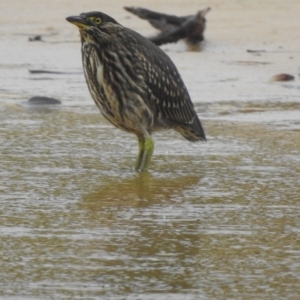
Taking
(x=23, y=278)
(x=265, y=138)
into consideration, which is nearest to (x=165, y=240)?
(x=23, y=278)

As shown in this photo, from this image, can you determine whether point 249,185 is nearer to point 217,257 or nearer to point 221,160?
point 221,160

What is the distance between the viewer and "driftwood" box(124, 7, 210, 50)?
1281cm

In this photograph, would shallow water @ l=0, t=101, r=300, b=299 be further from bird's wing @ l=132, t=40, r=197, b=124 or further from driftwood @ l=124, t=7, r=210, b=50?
driftwood @ l=124, t=7, r=210, b=50

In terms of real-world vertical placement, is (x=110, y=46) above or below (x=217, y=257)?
above

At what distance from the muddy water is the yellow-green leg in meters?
0.07

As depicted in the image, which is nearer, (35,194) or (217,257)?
(217,257)

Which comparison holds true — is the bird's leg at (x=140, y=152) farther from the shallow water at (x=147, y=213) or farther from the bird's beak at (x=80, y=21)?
the bird's beak at (x=80, y=21)

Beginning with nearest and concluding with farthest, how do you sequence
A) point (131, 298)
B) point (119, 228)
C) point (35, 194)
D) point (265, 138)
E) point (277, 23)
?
point (131, 298), point (119, 228), point (35, 194), point (265, 138), point (277, 23)

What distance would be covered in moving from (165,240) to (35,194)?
1.27m

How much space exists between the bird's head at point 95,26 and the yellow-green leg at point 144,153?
72 cm

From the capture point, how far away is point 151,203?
6418 mm

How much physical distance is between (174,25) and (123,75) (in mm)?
5578

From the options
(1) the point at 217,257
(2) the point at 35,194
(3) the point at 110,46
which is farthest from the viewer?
(3) the point at 110,46

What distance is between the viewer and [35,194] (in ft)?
21.6
